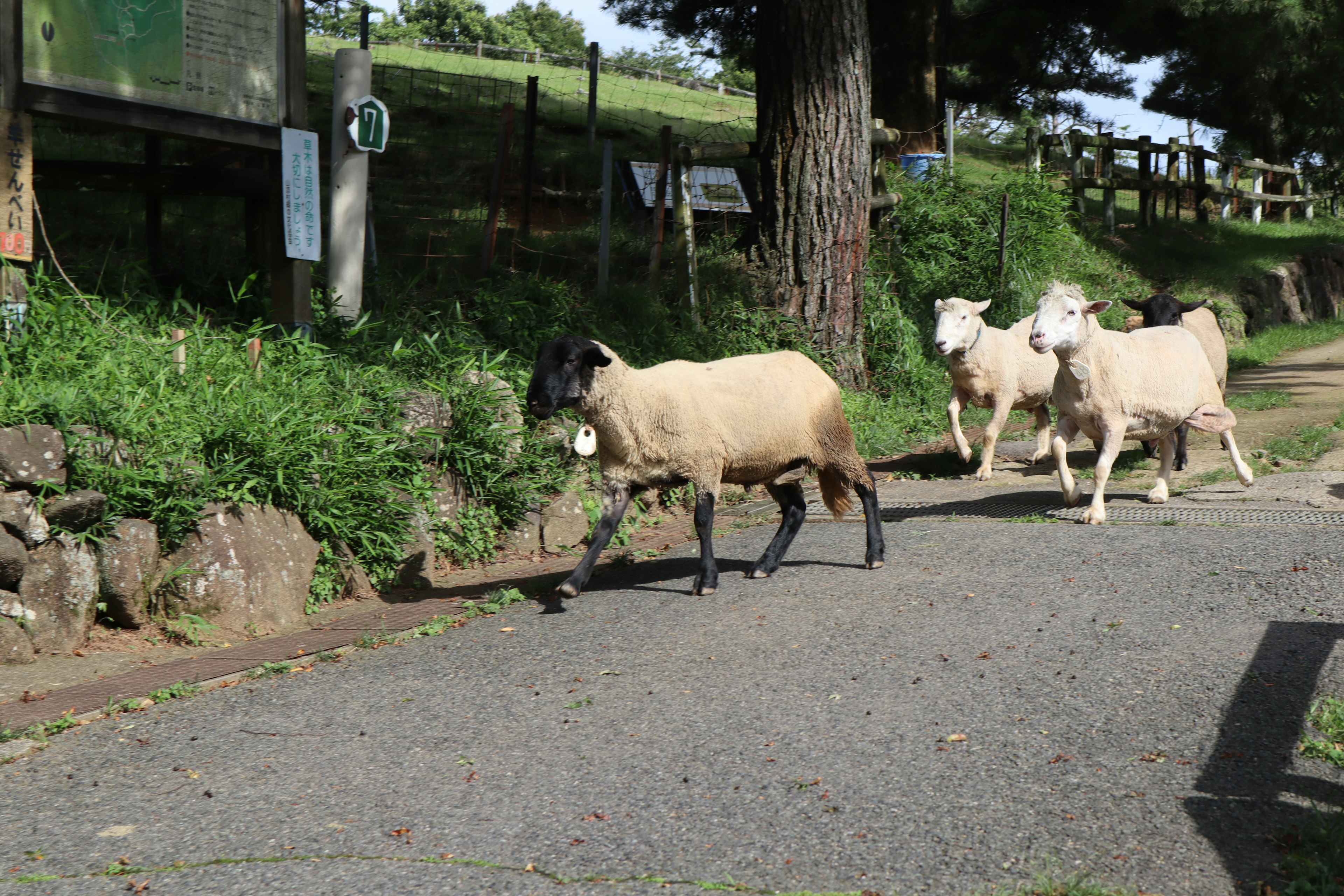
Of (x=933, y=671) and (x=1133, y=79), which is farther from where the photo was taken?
(x=1133, y=79)

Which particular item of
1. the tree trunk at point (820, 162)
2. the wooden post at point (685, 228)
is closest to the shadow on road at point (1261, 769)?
the tree trunk at point (820, 162)

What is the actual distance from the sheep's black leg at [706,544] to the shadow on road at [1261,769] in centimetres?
268

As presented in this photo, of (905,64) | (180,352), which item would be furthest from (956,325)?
(905,64)

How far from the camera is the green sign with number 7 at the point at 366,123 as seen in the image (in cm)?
832

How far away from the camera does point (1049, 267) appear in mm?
14789

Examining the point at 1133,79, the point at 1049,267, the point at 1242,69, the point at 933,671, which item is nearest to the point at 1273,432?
the point at 1049,267

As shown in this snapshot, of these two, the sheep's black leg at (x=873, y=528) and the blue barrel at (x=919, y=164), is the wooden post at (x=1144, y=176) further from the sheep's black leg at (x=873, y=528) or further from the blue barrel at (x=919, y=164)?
the sheep's black leg at (x=873, y=528)

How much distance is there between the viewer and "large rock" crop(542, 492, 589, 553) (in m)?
7.67

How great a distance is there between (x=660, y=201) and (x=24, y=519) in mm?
7415

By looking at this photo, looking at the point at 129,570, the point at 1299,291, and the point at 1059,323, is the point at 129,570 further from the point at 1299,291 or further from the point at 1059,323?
the point at 1299,291

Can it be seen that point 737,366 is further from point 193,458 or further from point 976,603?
point 193,458

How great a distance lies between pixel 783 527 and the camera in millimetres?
6777

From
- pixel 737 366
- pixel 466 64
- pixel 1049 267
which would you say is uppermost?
pixel 466 64

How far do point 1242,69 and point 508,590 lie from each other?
16673mm
